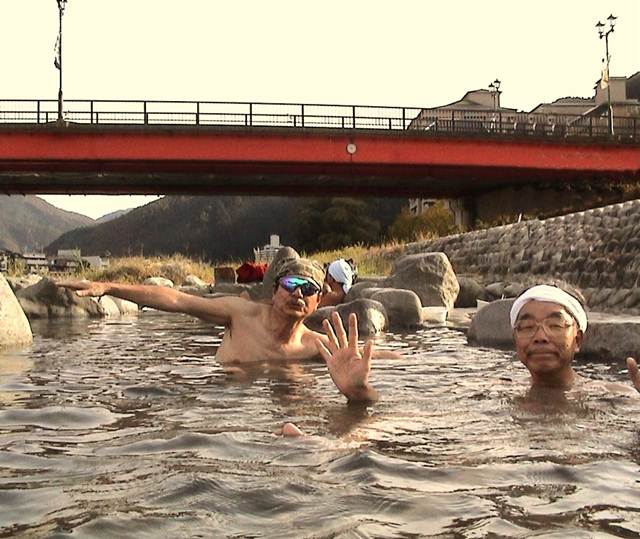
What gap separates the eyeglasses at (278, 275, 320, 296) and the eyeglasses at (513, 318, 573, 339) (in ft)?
6.18

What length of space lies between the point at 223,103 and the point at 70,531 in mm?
29217

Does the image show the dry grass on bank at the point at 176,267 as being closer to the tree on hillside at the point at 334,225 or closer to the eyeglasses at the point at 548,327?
the eyeglasses at the point at 548,327

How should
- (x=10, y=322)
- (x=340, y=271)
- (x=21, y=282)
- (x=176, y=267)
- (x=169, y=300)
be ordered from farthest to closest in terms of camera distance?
(x=176, y=267), (x=21, y=282), (x=340, y=271), (x=10, y=322), (x=169, y=300)

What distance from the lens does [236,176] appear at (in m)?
35.0

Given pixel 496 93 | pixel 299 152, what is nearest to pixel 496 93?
pixel 496 93

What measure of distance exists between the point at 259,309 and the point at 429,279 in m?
8.21

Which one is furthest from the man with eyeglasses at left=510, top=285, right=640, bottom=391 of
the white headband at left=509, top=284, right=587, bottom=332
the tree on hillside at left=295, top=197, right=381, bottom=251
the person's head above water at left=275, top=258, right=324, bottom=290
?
the tree on hillside at left=295, top=197, right=381, bottom=251

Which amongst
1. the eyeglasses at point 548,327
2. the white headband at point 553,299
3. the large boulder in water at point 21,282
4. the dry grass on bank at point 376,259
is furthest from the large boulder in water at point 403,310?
the dry grass on bank at point 376,259

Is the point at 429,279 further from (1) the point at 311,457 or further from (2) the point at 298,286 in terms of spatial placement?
(1) the point at 311,457

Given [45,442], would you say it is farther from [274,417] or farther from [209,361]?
[209,361]

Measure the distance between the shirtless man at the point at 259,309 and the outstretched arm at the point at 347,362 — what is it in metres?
0.77

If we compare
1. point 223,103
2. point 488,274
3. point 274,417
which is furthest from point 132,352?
point 223,103

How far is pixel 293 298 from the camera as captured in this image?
6.41 meters

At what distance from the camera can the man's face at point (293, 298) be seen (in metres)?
6.36
